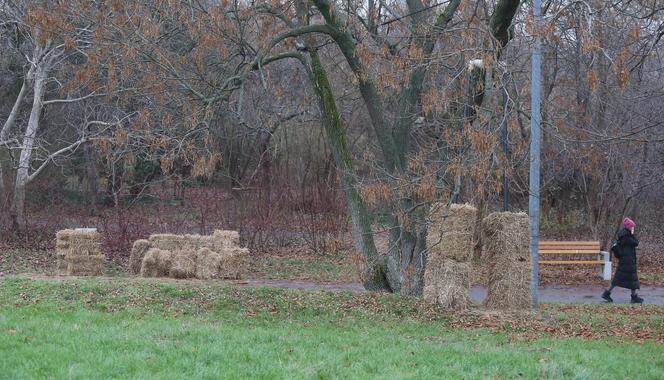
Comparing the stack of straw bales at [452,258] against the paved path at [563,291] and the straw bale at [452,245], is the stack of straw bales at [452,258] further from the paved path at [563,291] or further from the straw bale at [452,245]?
the paved path at [563,291]

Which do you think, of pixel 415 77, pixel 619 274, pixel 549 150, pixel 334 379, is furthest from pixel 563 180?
pixel 334 379

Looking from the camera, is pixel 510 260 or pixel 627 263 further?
pixel 627 263

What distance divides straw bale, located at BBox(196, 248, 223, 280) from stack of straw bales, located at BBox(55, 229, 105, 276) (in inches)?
99.1

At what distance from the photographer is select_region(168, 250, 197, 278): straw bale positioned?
1808cm

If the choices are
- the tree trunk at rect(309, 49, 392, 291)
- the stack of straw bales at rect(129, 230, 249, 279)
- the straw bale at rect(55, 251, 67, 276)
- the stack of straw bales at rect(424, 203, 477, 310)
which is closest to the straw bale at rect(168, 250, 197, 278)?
the stack of straw bales at rect(129, 230, 249, 279)

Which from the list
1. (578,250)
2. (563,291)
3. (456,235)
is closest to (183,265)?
(456,235)

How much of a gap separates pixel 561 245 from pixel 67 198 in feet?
64.4

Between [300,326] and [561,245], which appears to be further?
[561,245]

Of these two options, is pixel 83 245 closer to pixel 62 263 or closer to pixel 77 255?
pixel 77 255

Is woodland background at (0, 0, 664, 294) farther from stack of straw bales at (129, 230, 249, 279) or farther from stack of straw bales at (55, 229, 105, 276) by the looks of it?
stack of straw bales at (55, 229, 105, 276)

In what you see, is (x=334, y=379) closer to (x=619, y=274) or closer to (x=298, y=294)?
(x=298, y=294)

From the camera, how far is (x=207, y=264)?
59.5ft

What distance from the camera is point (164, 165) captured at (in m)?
11.3

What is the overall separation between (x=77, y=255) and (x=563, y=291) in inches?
454
